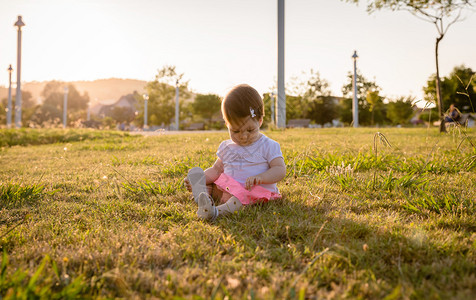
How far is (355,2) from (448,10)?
2885mm

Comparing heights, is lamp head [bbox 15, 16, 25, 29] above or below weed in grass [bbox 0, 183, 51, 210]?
above

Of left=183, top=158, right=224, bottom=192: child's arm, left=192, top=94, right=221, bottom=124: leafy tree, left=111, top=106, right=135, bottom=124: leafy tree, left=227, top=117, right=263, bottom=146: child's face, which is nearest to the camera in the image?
left=227, top=117, right=263, bottom=146: child's face

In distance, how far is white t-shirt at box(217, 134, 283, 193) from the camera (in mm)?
2457

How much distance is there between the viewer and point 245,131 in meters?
2.37

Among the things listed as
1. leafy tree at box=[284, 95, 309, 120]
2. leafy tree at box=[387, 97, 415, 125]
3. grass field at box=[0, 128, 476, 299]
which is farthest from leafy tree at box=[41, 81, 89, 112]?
grass field at box=[0, 128, 476, 299]

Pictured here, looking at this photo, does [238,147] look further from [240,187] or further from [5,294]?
[5,294]

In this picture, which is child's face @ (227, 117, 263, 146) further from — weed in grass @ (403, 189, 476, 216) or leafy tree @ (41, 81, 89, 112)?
leafy tree @ (41, 81, 89, 112)

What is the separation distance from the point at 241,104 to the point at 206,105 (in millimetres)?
39721

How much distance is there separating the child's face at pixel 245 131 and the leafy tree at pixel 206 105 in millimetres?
39117

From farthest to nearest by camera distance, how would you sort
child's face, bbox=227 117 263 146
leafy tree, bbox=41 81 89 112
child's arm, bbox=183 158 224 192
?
leafy tree, bbox=41 81 89 112, child's arm, bbox=183 158 224 192, child's face, bbox=227 117 263 146

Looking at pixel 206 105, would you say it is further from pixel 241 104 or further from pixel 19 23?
pixel 241 104

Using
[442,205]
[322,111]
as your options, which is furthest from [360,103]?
[442,205]

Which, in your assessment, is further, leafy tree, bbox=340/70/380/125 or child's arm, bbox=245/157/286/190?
leafy tree, bbox=340/70/380/125

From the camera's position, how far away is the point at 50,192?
286cm
